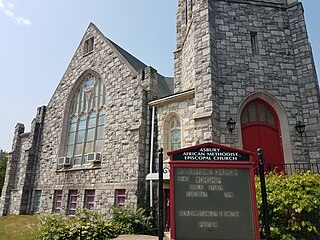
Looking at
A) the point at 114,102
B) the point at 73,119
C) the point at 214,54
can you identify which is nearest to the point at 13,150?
the point at 73,119

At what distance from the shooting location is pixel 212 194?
4.09 m

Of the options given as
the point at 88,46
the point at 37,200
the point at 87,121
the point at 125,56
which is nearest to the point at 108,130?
the point at 87,121

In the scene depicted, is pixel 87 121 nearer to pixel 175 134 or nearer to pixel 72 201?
pixel 72 201

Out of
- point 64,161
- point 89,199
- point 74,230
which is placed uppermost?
point 64,161

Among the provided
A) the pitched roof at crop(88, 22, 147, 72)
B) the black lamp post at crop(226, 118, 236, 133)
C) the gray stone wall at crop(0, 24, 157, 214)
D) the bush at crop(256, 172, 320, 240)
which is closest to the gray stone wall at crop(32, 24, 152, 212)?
the gray stone wall at crop(0, 24, 157, 214)

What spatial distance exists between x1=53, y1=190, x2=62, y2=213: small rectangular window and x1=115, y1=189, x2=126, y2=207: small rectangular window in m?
4.50

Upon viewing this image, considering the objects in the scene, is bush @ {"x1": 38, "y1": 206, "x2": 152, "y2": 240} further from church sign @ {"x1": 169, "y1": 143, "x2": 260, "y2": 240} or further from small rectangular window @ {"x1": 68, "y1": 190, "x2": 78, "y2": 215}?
church sign @ {"x1": 169, "y1": 143, "x2": 260, "y2": 240}

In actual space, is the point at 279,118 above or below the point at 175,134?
above

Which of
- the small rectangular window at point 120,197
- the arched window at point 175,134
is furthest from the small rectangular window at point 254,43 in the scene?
the small rectangular window at point 120,197

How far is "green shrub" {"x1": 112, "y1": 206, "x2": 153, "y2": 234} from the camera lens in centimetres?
881

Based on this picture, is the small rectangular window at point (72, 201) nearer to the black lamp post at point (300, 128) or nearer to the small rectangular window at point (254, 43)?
the black lamp post at point (300, 128)

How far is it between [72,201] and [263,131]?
411 inches

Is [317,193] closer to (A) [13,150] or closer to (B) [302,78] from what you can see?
(B) [302,78]

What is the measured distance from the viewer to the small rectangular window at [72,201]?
42.2 ft
